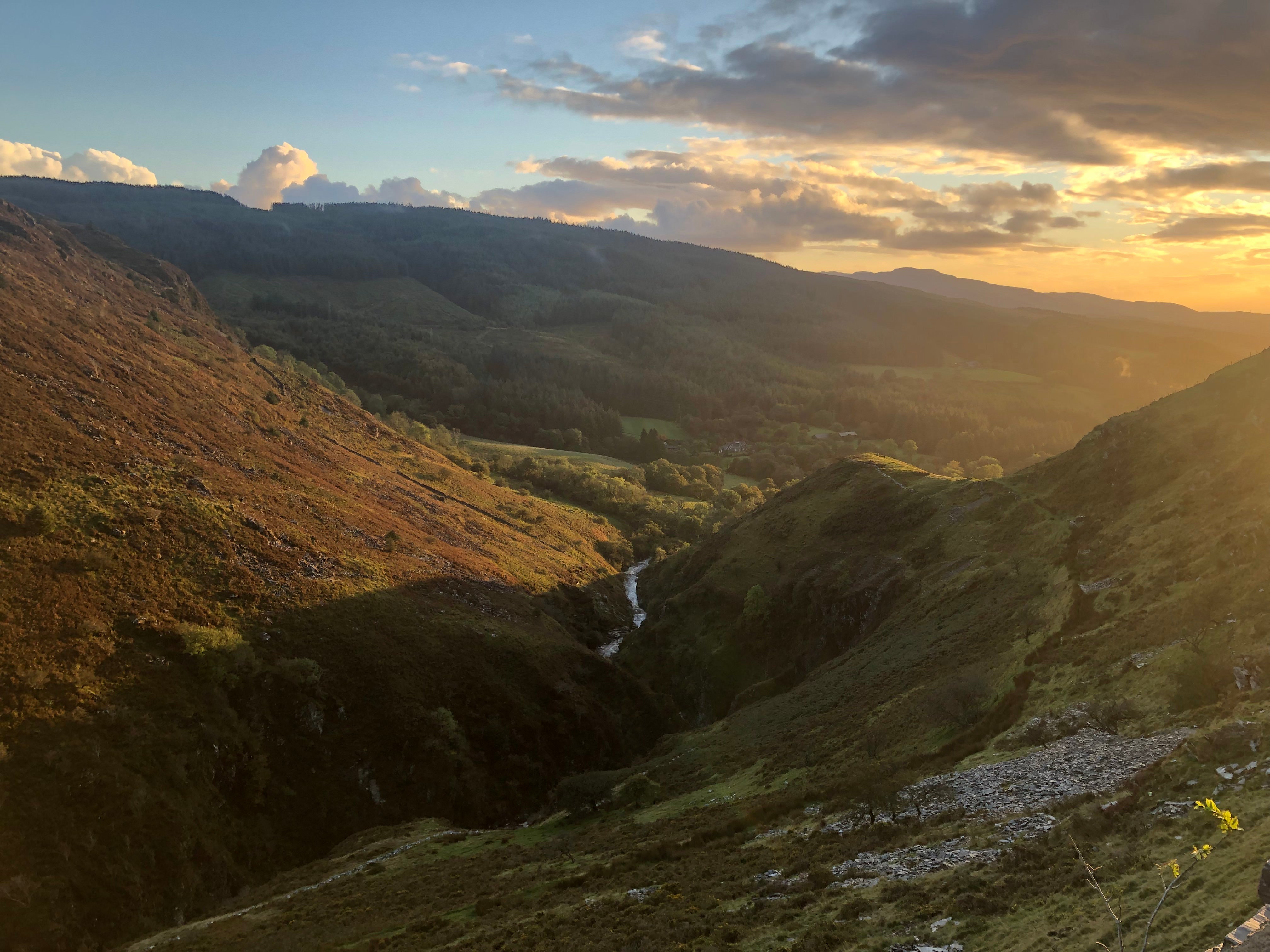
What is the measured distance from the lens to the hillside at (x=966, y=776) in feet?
86.7

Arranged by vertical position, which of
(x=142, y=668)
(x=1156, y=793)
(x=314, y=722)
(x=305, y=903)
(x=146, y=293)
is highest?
(x=146, y=293)

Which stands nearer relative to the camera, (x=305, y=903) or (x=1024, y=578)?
(x=305, y=903)

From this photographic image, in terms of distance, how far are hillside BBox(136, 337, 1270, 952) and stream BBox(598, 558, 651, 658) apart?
29.8 metres

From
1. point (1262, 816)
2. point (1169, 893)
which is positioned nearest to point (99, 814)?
point (1169, 893)

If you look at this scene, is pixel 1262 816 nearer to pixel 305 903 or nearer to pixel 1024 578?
pixel 1024 578

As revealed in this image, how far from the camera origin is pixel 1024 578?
222 feet

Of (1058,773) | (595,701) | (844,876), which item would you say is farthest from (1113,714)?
(595,701)

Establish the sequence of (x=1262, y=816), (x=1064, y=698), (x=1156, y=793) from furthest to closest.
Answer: (x=1064, y=698) → (x=1156, y=793) → (x=1262, y=816)

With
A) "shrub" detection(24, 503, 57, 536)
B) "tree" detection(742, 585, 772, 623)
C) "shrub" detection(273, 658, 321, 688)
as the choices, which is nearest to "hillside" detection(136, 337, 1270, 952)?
"tree" detection(742, 585, 772, 623)

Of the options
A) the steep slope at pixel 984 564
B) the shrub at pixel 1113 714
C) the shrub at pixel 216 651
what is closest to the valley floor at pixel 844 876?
the shrub at pixel 1113 714

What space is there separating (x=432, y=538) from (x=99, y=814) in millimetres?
66640

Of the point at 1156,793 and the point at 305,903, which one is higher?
the point at 1156,793

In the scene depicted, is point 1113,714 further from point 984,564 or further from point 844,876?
point 984,564

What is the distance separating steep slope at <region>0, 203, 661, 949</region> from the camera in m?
50.1
